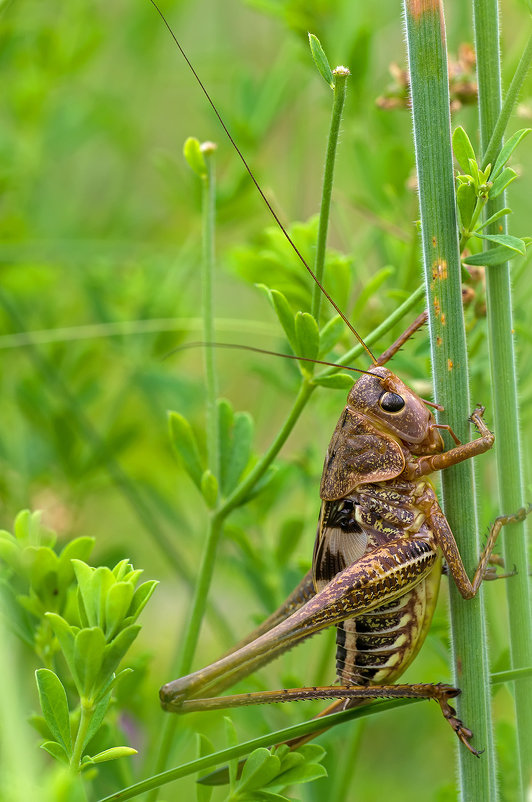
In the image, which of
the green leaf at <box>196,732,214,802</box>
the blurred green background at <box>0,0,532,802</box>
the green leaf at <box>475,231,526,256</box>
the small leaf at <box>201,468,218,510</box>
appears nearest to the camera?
the green leaf at <box>475,231,526,256</box>

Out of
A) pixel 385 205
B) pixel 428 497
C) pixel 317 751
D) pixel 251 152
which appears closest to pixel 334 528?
pixel 428 497

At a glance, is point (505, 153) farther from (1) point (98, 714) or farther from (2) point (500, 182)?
(1) point (98, 714)

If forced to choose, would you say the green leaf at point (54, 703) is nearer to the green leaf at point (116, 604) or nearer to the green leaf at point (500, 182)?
the green leaf at point (116, 604)

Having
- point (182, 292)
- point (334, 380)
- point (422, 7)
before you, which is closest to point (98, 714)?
point (334, 380)

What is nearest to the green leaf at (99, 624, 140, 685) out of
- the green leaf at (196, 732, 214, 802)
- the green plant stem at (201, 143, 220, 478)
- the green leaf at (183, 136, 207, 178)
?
the green leaf at (196, 732, 214, 802)

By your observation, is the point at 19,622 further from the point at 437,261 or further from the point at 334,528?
the point at 437,261

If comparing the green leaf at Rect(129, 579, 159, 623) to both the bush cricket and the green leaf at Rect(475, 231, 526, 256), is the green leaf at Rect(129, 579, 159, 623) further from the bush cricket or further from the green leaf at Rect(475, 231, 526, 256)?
the green leaf at Rect(475, 231, 526, 256)

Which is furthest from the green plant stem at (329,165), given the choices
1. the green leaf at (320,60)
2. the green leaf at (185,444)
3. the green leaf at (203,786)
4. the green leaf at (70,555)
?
the green leaf at (203,786)

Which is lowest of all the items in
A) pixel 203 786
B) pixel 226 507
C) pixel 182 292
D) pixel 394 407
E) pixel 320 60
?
pixel 203 786

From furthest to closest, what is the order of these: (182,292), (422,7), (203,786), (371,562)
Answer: (182,292), (371,562), (203,786), (422,7)
